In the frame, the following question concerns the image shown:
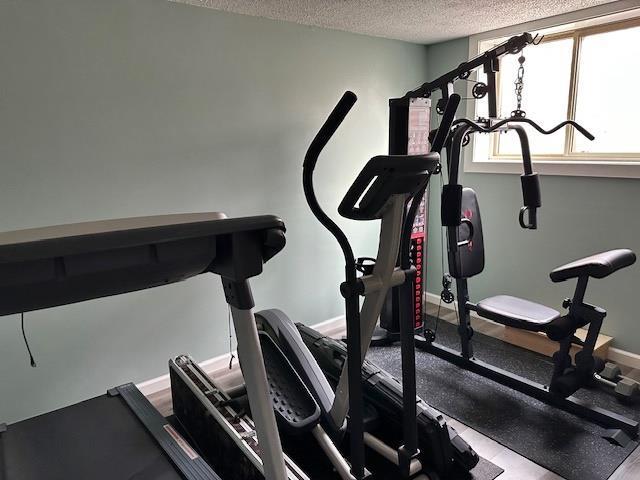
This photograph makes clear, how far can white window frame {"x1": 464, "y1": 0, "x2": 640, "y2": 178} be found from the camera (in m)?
2.57

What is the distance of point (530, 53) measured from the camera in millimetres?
3133

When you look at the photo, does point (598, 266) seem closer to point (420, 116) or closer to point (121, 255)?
point (420, 116)

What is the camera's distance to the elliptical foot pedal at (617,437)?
6.70 ft

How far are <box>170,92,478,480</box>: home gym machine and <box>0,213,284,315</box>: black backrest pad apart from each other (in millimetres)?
282

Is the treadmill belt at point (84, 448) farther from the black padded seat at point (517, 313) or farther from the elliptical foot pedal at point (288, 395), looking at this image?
the black padded seat at point (517, 313)

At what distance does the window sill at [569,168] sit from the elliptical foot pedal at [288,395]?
201 centimetres

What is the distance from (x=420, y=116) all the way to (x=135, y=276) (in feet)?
7.50

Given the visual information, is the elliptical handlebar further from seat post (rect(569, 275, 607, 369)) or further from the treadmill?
seat post (rect(569, 275, 607, 369))

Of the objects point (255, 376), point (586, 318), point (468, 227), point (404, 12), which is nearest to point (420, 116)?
point (404, 12)

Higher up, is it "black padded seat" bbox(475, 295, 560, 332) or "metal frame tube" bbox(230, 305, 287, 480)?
"metal frame tube" bbox(230, 305, 287, 480)

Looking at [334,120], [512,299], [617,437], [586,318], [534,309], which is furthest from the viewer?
[512,299]

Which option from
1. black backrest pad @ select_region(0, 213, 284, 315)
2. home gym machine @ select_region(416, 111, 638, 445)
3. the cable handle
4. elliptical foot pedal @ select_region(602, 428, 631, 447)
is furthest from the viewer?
home gym machine @ select_region(416, 111, 638, 445)

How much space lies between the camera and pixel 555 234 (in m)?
2.99

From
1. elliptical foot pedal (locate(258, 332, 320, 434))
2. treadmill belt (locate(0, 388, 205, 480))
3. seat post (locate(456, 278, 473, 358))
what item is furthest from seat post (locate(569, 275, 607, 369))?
treadmill belt (locate(0, 388, 205, 480))
